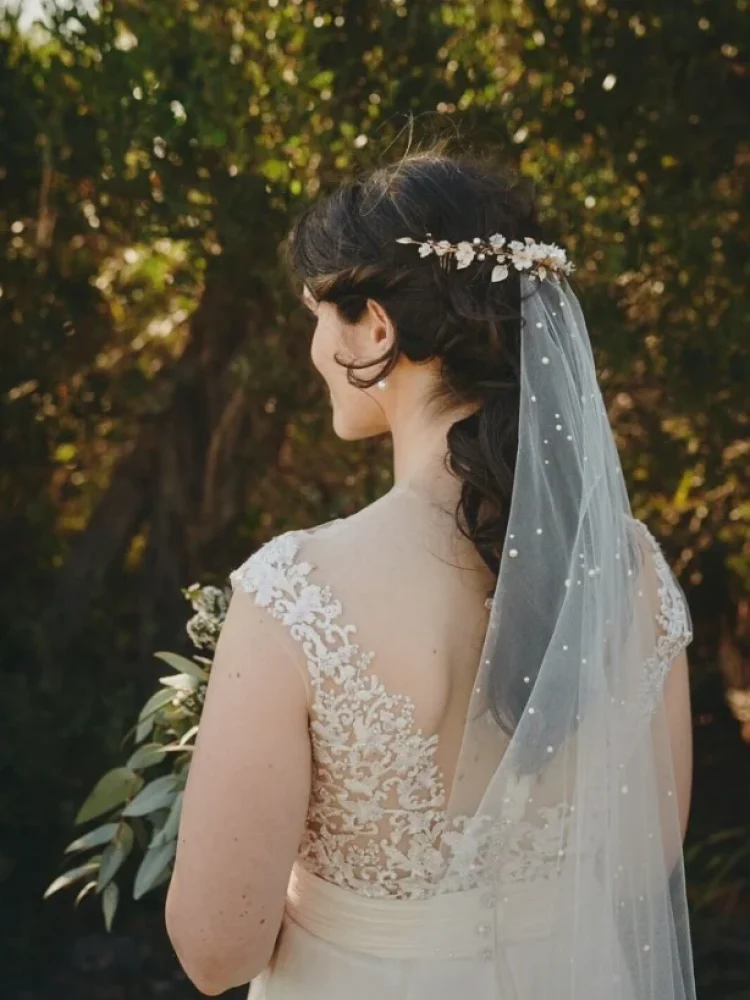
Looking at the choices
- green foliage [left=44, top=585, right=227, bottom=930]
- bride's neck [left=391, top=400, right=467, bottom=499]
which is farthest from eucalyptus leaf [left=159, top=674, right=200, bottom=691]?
bride's neck [left=391, top=400, right=467, bottom=499]

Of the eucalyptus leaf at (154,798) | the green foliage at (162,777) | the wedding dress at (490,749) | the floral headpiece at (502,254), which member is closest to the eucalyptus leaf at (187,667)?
the green foliage at (162,777)

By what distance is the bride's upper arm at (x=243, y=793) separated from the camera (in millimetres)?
1472

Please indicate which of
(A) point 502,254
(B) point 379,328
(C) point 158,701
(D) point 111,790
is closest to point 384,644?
(B) point 379,328

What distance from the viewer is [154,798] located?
2520 millimetres

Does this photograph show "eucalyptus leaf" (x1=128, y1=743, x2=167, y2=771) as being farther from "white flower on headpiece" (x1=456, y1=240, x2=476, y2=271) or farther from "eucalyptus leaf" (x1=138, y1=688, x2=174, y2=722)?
"white flower on headpiece" (x1=456, y1=240, x2=476, y2=271)

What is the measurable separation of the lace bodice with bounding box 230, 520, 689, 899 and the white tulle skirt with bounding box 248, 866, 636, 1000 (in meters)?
0.03

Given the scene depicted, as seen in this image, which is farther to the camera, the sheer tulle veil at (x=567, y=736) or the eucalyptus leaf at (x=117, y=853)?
the eucalyptus leaf at (x=117, y=853)

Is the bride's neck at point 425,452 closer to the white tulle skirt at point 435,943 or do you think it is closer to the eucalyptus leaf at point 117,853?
the white tulle skirt at point 435,943

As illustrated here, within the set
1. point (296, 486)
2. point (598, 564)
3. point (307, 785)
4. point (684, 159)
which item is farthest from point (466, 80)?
point (307, 785)

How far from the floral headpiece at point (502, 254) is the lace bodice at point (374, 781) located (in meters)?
0.41

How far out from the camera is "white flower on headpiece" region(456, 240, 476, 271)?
5.20 feet

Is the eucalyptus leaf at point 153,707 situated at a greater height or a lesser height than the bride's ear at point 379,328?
lesser

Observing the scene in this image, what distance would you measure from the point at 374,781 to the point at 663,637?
0.48 metres

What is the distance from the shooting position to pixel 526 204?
171 cm
